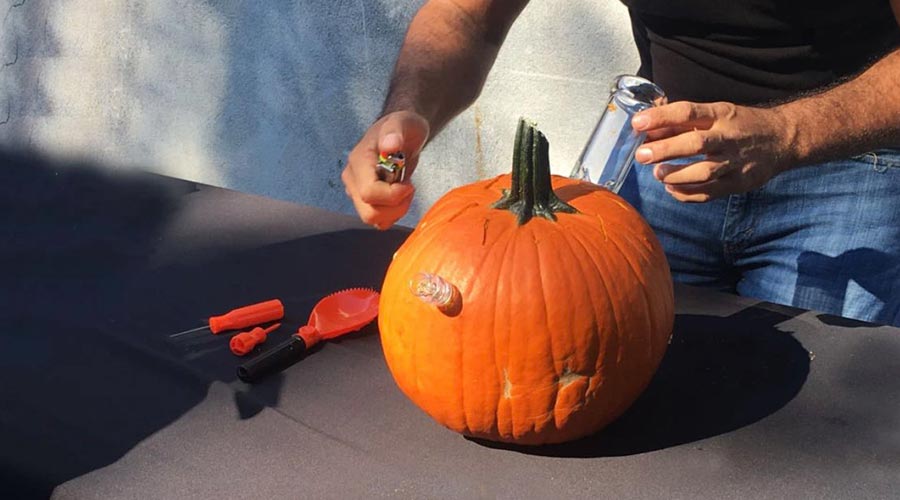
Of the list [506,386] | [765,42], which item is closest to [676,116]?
[506,386]

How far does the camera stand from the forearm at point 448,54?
59.2 inches

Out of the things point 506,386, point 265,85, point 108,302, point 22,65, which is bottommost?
point 22,65

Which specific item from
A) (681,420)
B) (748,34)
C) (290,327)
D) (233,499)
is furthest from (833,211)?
(233,499)

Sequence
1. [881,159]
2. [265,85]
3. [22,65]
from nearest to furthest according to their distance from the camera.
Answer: [881,159]
[265,85]
[22,65]

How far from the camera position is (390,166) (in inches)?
47.2

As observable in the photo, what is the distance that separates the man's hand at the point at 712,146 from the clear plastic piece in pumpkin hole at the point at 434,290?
31cm

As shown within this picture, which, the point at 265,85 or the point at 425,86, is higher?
the point at 425,86

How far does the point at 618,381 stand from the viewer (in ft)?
3.15

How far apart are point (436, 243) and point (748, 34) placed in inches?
30.2

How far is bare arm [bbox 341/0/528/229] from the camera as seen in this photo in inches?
47.4

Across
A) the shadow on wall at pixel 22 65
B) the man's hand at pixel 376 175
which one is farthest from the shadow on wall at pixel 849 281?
the shadow on wall at pixel 22 65

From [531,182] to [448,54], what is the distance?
67cm

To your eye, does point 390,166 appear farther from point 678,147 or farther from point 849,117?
point 849,117

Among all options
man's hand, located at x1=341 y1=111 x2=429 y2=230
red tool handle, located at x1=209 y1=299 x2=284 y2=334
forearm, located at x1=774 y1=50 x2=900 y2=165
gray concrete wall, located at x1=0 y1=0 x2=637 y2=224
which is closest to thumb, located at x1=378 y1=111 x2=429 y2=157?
man's hand, located at x1=341 y1=111 x2=429 y2=230
